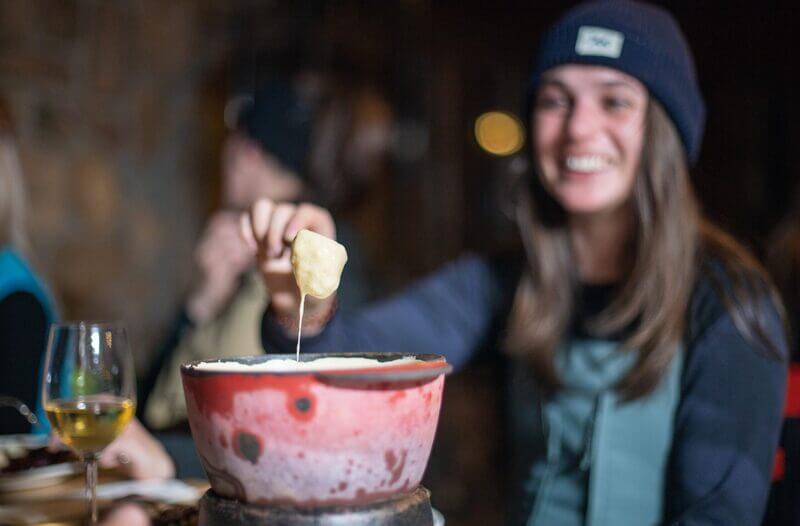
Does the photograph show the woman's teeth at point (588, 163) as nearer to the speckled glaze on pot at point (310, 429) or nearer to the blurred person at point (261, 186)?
the speckled glaze on pot at point (310, 429)

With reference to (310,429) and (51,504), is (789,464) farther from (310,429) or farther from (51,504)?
(51,504)

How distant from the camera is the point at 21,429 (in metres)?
2.26

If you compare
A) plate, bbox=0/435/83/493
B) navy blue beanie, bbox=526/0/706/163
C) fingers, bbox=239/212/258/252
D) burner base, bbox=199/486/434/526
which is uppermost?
navy blue beanie, bbox=526/0/706/163

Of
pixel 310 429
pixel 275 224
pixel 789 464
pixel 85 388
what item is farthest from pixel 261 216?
pixel 789 464

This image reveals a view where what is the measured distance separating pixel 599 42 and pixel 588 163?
0.20 metres

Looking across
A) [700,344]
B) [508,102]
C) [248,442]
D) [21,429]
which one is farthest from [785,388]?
[508,102]

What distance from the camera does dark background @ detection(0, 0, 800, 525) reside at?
3.45 meters

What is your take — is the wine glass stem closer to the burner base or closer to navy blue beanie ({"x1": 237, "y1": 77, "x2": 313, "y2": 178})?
the burner base

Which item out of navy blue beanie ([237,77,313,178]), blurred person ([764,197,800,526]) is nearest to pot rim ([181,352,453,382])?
blurred person ([764,197,800,526])

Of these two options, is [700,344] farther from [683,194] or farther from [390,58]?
[390,58]

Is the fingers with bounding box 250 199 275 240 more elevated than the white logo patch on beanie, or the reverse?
the white logo patch on beanie

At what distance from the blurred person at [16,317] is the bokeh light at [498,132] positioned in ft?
11.4

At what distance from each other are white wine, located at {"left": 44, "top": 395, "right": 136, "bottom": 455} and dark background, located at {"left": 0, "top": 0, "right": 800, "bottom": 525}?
2.04 metres

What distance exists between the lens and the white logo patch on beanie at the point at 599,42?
148cm
